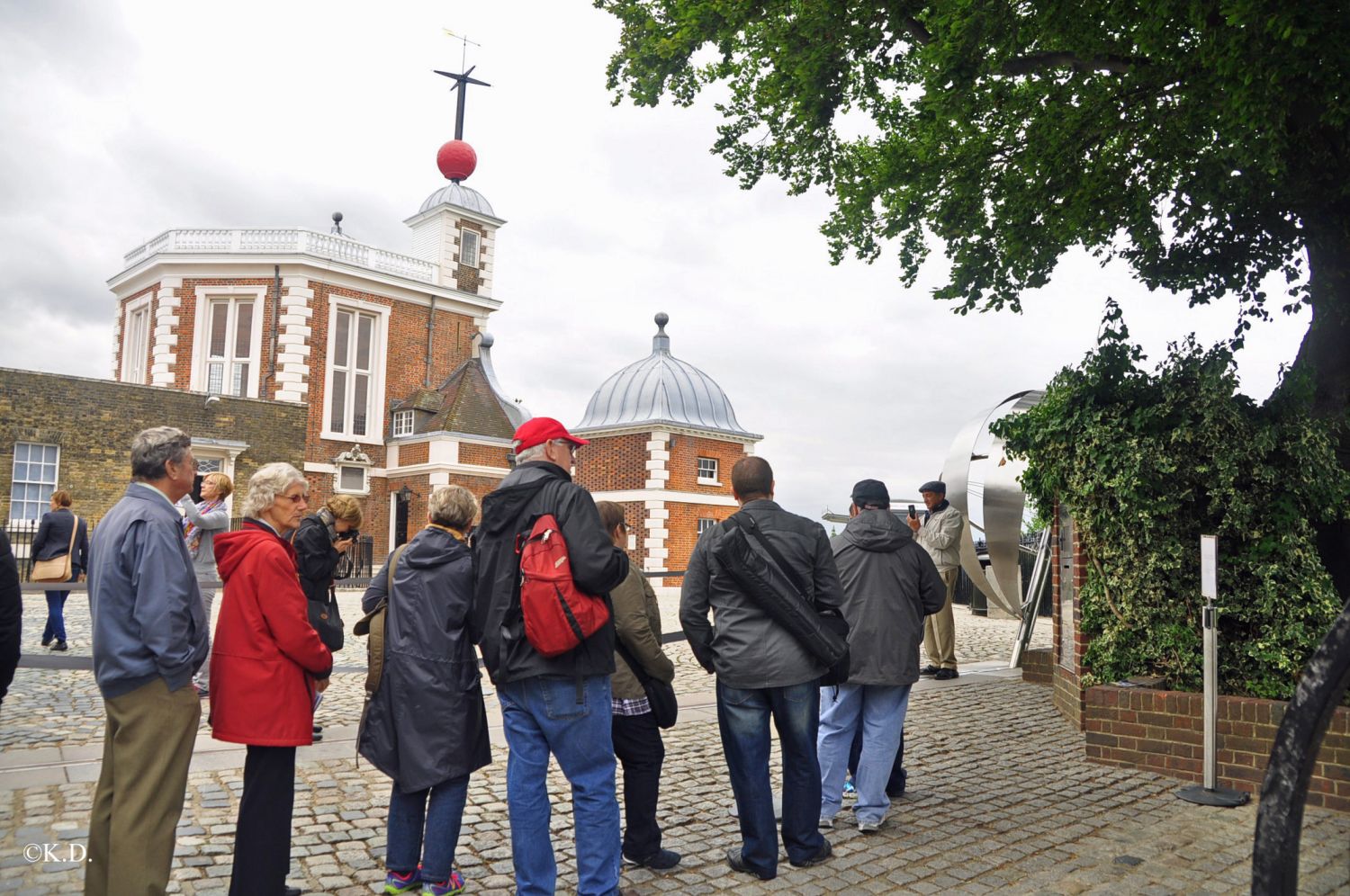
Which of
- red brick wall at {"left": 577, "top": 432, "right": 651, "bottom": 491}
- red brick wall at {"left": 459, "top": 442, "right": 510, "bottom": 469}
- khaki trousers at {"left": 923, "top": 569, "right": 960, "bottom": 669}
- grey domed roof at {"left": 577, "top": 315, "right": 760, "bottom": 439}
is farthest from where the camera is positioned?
red brick wall at {"left": 459, "top": 442, "right": 510, "bottom": 469}

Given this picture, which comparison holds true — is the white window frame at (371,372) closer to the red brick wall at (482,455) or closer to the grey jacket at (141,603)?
the red brick wall at (482,455)

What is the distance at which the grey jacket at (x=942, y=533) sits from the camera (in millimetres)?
10016

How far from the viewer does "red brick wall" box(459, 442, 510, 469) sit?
31.3m

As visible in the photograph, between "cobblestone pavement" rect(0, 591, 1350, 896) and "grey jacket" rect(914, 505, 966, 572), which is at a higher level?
"grey jacket" rect(914, 505, 966, 572)

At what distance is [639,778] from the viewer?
180 inches

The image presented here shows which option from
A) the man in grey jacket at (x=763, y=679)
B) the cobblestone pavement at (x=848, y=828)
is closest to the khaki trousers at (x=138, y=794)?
the cobblestone pavement at (x=848, y=828)

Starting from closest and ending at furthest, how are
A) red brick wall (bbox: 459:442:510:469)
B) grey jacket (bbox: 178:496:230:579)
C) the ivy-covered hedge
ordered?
the ivy-covered hedge < grey jacket (bbox: 178:496:230:579) < red brick wall (bbox: 459:442:510:469)

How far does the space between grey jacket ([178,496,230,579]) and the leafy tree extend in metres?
5.33

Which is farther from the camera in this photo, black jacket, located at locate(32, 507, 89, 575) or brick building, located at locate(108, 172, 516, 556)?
brick building, located at locate(108, 172, 516, 556)

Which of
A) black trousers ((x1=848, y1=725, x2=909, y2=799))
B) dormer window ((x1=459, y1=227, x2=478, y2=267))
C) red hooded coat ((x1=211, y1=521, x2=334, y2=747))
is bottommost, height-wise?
black trousers ((x1=848, y1=725, x2=909, y2=799))

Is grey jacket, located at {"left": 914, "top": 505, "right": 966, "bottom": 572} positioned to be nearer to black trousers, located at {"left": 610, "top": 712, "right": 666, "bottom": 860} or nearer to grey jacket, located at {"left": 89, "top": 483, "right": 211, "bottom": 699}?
black trousers, located at {"left": 610, "top": 712, "right": 666, "bottom": 860}

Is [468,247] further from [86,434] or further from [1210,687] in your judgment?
[1210,687]

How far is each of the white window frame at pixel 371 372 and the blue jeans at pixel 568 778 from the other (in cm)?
3008

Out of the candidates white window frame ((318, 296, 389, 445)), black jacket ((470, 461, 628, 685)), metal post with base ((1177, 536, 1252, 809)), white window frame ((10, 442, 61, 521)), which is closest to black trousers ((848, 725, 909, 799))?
metal post with base ((1177, 536, 1252, 809))
